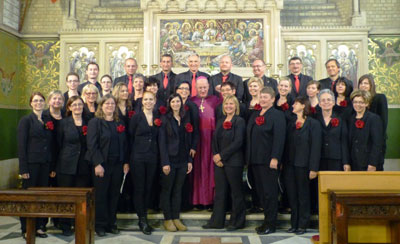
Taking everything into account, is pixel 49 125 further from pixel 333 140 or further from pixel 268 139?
pixel 333 140

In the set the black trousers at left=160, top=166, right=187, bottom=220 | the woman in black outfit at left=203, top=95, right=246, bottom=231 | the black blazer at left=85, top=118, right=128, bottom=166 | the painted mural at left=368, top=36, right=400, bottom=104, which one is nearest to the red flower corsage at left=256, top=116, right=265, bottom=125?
the woman in black outfit at left=203, top=95, right=246, bottom=231

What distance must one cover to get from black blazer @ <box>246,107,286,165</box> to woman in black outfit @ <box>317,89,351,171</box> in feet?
1.51

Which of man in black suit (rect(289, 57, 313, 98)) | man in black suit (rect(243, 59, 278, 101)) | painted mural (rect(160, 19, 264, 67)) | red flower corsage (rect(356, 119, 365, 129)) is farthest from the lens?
painted mural (rect(160, 19, 264, 67))

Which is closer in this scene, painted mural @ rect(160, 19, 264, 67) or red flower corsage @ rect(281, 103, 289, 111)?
red flower corsage @ rect(281, 103, 289, 111)

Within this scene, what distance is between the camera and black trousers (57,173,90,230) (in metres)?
3.98

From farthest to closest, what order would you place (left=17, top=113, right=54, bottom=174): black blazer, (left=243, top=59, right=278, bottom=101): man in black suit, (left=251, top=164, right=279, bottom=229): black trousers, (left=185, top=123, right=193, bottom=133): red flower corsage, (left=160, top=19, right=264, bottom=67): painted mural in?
(left=160, top=19, right=264, bottom=67): painted mural
(left=243, top=59, right=278, bottom=101): man in black suit
(left=185, top=123, right=193, bottom=133): red flower corsage
(left=251, top=164, right=279, bottom=229): black trousers
(left=17, top=113, right=54, bottom=174): black blazer

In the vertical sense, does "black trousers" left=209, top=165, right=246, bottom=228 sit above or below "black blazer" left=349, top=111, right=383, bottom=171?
below

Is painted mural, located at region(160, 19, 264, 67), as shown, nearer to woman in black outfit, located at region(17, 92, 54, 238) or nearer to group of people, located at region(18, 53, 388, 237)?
group of people, located at region(18, 53, 388, 237)

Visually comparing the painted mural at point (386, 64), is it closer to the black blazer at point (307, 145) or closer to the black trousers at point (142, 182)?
the black blazer at point (307, 145)

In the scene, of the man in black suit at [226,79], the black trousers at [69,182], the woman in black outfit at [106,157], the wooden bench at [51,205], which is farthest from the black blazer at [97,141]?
the man in black suit at [226,79]

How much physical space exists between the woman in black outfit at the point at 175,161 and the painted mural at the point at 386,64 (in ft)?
17.9

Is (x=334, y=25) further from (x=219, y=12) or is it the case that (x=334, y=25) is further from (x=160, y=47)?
(x=160, y=47)

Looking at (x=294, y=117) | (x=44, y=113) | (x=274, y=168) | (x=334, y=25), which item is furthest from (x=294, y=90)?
(x=334, y=25)

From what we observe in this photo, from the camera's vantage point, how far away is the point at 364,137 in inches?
156
